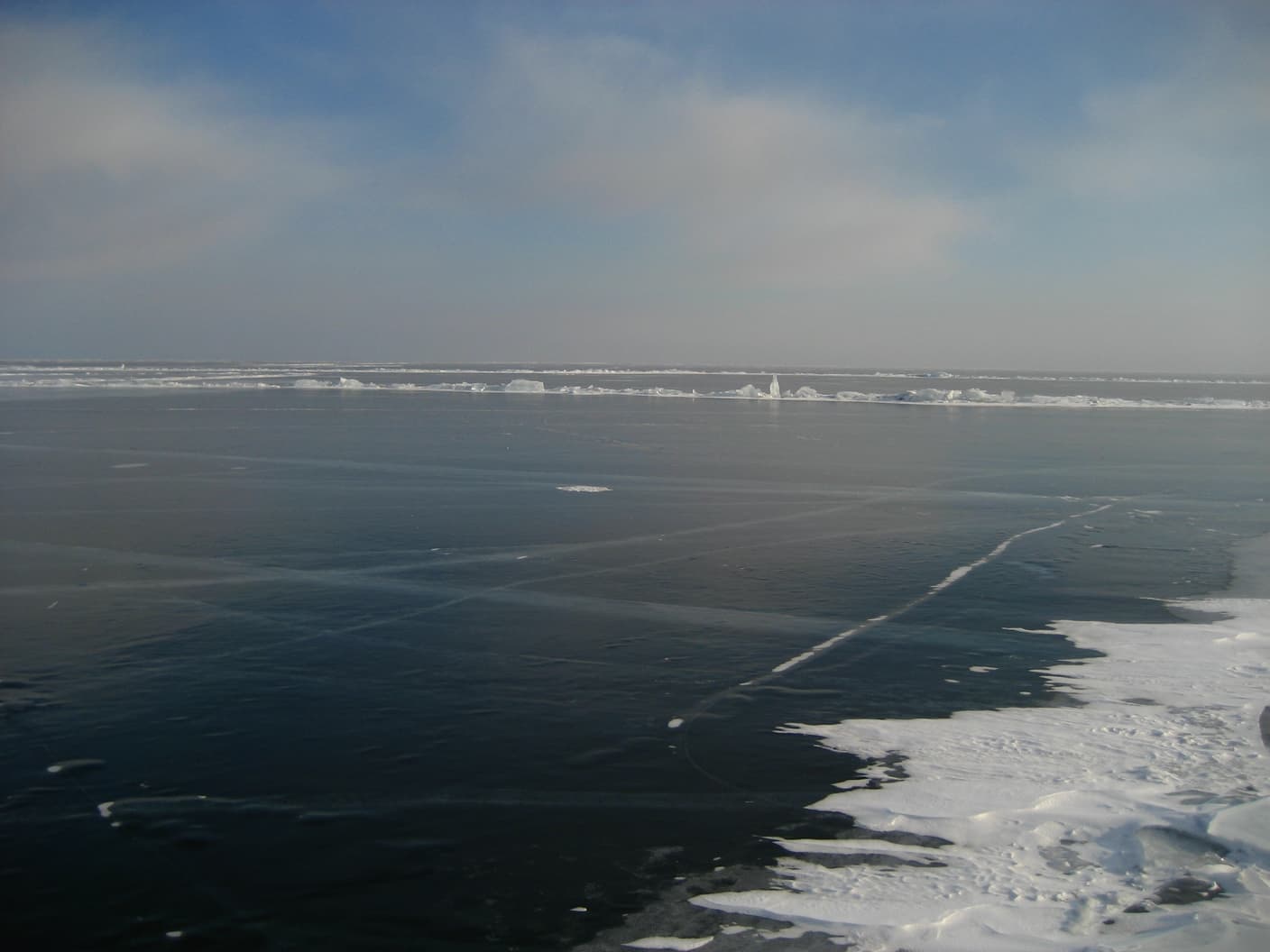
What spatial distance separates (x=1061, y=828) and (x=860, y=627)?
13.6ft

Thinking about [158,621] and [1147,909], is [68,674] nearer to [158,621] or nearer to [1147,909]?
[158,621]

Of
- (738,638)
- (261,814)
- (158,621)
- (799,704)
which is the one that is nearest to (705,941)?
(261,814)

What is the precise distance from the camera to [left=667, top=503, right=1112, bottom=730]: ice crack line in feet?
24.9

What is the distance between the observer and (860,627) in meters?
9.75

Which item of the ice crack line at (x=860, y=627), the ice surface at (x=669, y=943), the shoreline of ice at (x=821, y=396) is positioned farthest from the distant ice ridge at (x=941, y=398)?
the ice surface at (x=669, y=943)

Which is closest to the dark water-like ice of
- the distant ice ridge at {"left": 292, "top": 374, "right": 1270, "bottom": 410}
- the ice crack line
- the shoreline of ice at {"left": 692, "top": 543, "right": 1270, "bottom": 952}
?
the ice crack line

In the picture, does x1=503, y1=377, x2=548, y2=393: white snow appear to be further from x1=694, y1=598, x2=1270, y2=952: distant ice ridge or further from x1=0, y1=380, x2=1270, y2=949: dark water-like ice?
x1=694, y1=598, x2=1270, y2=952: distant ice ridge

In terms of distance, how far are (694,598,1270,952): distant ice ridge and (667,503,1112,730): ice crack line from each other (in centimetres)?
86

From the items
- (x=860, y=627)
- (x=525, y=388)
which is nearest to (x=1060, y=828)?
(x=860, y=627)

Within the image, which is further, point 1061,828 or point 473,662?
point 473,662

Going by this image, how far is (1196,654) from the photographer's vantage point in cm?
885

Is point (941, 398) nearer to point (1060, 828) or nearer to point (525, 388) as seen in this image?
point (525, 388)

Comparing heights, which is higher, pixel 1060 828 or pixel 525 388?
pixel 525 388

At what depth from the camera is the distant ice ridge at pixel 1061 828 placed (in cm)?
469
